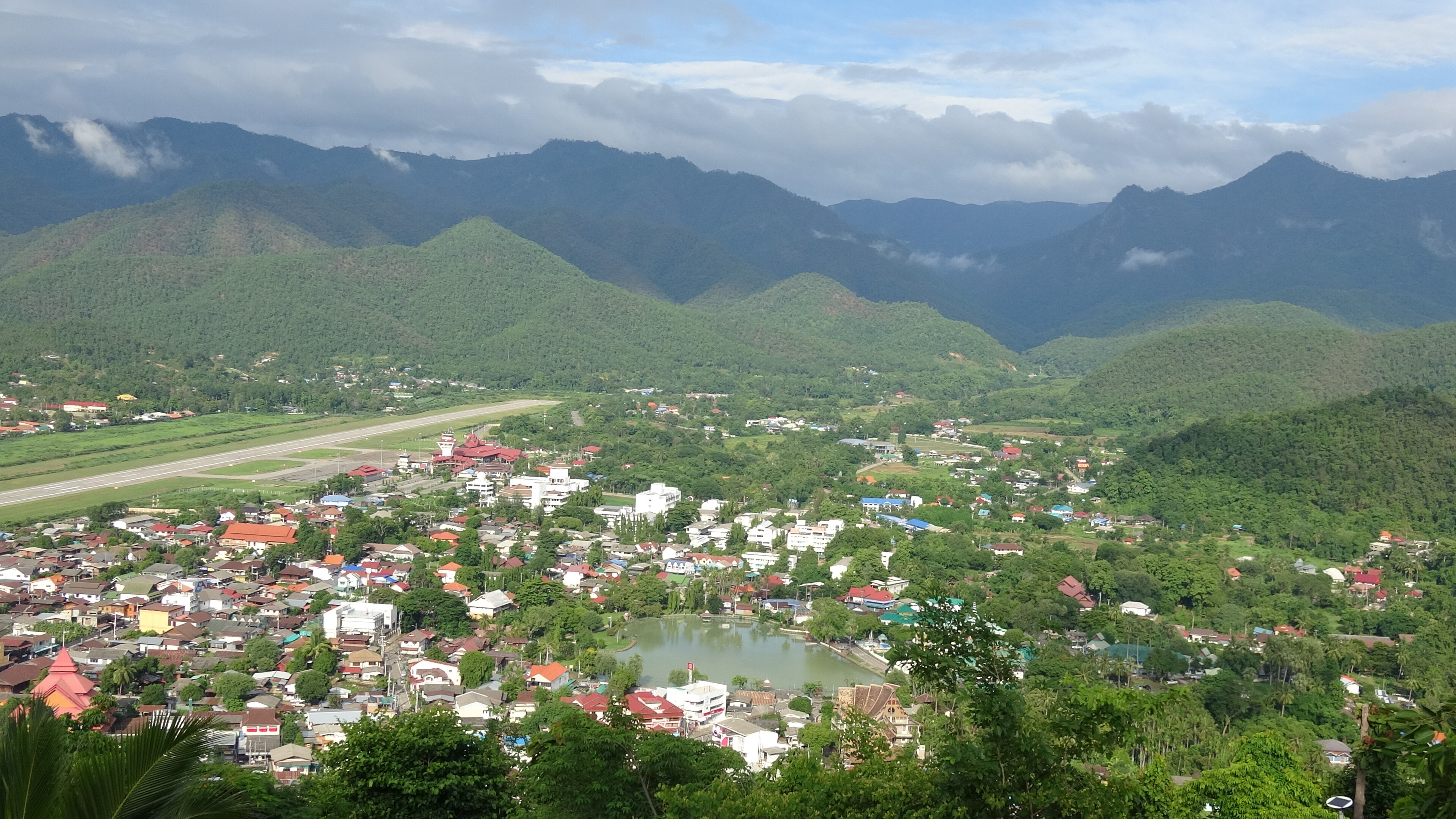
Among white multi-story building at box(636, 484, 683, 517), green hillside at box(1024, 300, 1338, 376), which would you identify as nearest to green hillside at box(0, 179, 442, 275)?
green hillside at box(1024, 300, 1338, 376)

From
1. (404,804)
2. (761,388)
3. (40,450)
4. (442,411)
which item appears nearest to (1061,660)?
(404,804)

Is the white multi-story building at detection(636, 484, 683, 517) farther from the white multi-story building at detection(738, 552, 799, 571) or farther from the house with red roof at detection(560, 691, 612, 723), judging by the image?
the house with red roof at detection(560, 691, 612, 723)

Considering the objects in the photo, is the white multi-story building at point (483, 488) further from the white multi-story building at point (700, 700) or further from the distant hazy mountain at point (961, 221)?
the distant hazy mountain at point (961, 221)

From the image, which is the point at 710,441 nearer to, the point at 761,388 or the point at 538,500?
the point at 538,500

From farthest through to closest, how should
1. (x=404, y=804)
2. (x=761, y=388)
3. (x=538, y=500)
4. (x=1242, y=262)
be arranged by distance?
(x=1242, y=262) < (x=761, y=388) < (x=538, y=500) < (x=404, y=804)

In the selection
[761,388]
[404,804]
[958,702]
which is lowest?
[761,388]

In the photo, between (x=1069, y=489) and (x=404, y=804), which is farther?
(x=1069, y=489)

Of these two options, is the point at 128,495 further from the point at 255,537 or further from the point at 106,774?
the point at 106,774
